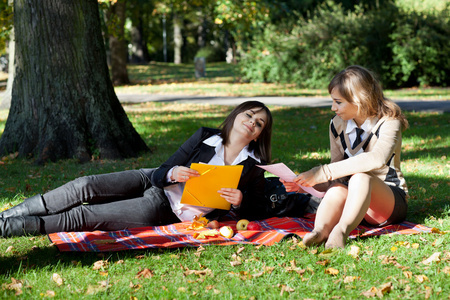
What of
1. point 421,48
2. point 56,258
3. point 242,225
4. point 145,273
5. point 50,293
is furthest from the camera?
point 421,48

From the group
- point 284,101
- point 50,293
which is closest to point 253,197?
point 50,293

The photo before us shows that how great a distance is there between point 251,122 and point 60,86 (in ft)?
12.7

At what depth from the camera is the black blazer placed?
13.2 feet

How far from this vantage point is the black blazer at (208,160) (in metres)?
4.03

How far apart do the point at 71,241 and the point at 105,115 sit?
3686 mm

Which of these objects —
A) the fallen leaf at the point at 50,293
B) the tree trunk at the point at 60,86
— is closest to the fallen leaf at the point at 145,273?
the fallen leaf at the point at 50,293

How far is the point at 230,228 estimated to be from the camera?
3871 millimetres

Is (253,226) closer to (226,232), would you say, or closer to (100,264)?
(226,232)

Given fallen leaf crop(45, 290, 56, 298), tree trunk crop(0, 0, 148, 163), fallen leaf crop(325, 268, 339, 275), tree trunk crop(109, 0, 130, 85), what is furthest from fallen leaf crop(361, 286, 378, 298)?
tree trunk crop(109, 0, 130, 85)

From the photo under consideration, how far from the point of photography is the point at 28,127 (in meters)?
7.01

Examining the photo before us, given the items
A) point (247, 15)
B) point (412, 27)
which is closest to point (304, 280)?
point (247, 15)

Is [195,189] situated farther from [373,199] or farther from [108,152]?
[108,152]

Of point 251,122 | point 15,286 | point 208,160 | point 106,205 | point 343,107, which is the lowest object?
point 15,286

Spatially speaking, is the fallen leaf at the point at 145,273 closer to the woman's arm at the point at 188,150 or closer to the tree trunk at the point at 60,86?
the woman's arm at the point at 188,150
